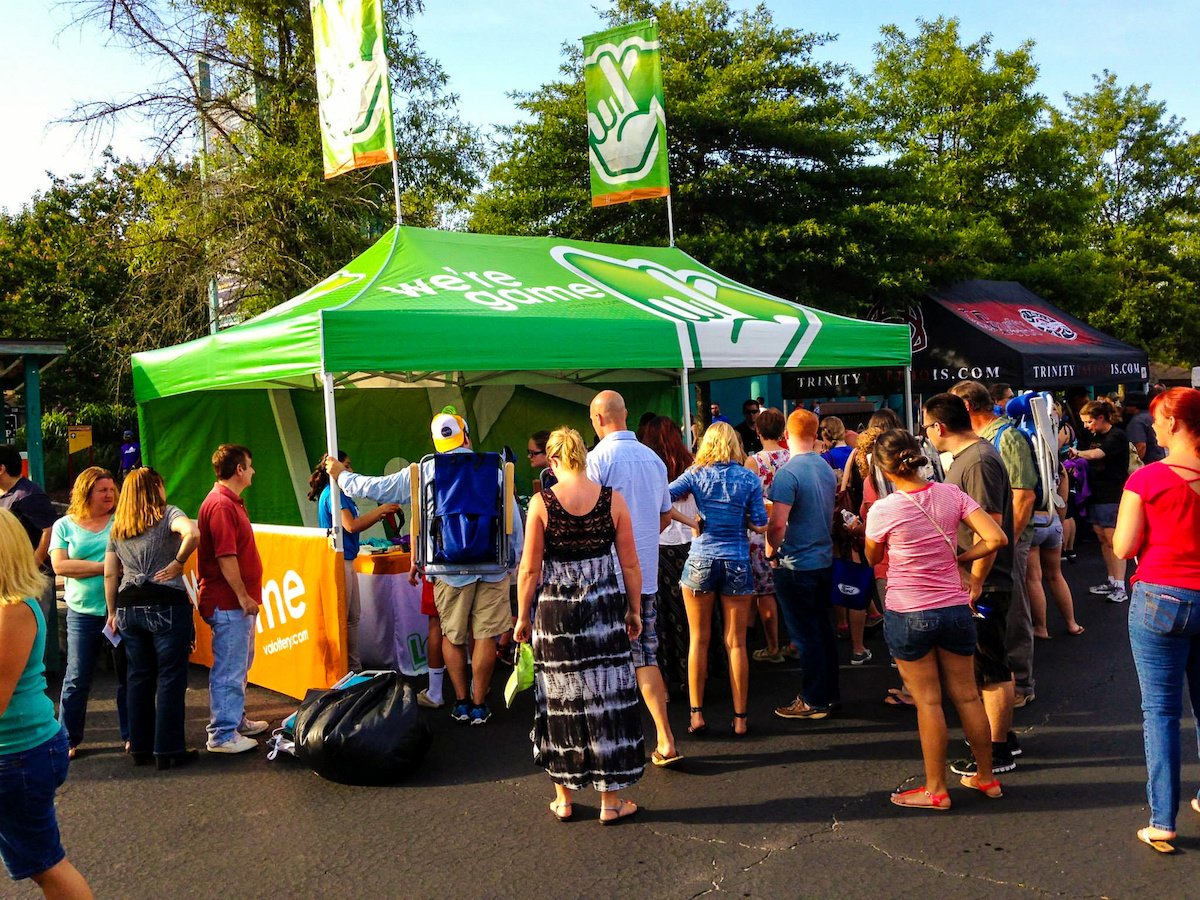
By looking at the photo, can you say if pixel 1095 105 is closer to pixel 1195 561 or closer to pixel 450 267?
Result: pixel 450 267

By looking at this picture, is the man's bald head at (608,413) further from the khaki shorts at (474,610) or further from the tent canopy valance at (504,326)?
the tent canopy valance at (504,326)

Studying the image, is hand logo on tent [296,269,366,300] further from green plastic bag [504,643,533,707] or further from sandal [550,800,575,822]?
sandal [550,800,575,822]

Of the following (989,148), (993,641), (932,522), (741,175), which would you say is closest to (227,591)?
(932,522)

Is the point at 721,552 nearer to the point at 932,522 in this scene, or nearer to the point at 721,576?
the point at 721,576

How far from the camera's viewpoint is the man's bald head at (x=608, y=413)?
4742 mm

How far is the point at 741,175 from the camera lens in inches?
600

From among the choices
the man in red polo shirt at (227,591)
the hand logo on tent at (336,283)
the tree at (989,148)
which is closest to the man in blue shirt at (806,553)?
the man in red polo shirt at (227,591)

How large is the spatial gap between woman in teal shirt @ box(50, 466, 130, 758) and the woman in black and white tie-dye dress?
8.27ft

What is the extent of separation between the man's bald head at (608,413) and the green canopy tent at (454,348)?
6.43 feet

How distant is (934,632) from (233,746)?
3636mm

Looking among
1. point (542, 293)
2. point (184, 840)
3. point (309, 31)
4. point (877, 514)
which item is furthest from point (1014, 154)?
point (184, 840)

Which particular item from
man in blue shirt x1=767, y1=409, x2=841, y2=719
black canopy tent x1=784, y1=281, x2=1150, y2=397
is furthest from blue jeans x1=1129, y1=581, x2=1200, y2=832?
black canopy tent x1=784, y1=281, x2=1150, y2=397

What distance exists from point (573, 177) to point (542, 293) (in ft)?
28.8

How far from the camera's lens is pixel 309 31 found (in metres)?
14.4
